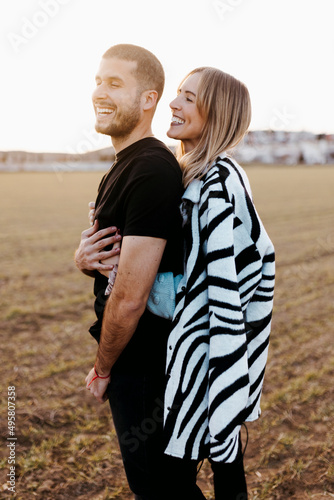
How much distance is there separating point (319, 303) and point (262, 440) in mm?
3785

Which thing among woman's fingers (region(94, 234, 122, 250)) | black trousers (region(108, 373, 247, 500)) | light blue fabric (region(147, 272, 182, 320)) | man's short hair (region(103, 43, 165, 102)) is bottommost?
black trousers (region(108, 373, 247, 500))

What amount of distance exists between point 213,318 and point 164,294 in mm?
243

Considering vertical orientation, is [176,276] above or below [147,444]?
above

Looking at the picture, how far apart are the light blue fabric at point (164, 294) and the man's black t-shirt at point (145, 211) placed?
4 cm

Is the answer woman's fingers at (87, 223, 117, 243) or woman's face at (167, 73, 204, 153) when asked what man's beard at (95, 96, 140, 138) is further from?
woman's fingers at (87, 223, 117, 243)

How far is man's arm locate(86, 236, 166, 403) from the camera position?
1708 mm

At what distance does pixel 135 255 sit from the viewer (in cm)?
171

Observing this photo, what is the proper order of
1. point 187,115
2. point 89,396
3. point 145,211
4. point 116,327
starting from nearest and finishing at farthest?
point 145,211, point 116,327, point 187,115, point 89,396

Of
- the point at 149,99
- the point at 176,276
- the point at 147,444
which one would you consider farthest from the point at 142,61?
the point at 147,444

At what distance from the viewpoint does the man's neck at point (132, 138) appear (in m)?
2.00

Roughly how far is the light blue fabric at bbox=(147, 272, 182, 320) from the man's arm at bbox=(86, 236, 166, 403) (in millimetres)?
78

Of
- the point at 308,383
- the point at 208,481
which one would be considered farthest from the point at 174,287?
the point at 308,383

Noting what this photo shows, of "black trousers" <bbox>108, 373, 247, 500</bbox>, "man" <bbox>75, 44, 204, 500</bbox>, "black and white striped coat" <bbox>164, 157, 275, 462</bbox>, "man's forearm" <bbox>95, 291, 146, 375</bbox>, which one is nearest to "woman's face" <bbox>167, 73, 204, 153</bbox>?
"man" <bbox>75, 44, 204, 500</bbox>

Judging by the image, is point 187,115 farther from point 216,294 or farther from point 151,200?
point 216,294
